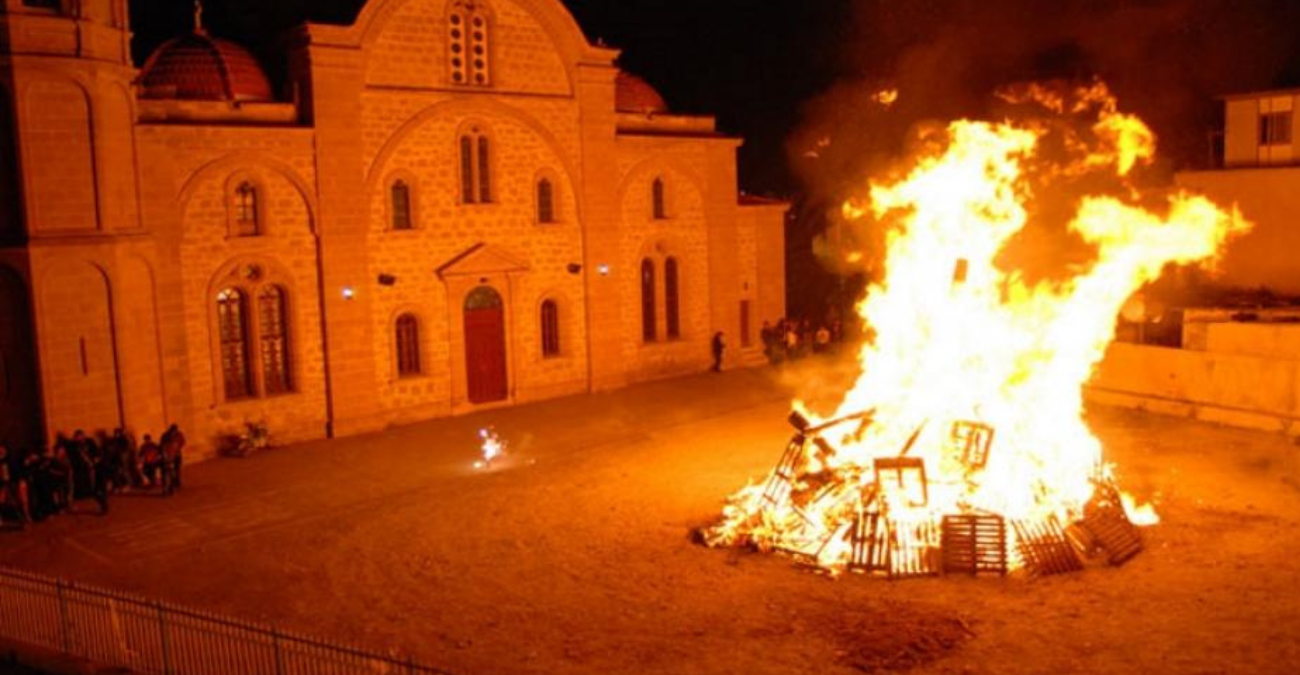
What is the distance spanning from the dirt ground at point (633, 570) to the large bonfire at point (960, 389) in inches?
45.4

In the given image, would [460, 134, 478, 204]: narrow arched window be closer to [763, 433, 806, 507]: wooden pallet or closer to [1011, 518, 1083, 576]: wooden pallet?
[763, 433, 806, 507]: wooden pallet

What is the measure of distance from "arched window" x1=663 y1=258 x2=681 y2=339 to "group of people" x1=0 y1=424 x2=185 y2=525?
15.4 metres

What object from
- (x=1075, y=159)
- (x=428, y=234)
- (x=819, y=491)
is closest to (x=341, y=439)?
(x=428, y=234)

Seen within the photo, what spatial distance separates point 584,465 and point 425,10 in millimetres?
12099

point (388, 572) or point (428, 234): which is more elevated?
point (428, 234)

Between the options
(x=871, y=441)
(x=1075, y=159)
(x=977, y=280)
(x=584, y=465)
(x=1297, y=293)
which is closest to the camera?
(x=871, y=441)

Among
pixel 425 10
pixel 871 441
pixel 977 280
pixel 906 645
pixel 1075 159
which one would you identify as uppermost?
pixel 425 10

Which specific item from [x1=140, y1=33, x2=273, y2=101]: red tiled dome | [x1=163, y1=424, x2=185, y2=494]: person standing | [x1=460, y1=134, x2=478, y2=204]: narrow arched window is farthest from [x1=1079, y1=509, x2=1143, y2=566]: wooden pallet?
[x1=140, y1=33, x2=273, y2=101]: red tiled dome

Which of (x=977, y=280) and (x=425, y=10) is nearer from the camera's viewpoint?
(x=977, y=280)

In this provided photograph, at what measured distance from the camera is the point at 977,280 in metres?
22.5

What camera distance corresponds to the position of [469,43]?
97.3ft

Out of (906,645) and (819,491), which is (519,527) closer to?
(819,491)

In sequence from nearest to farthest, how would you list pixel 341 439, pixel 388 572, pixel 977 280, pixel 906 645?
pixel 906 645 < pixel 388 572 < pixel 977 280 < pixel 341 439

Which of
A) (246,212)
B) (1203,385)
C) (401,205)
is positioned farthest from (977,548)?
(246,212)
